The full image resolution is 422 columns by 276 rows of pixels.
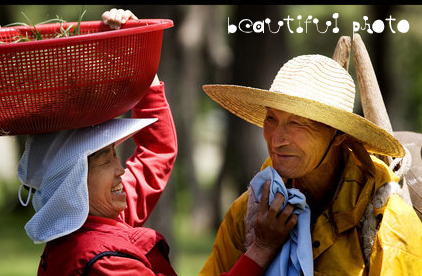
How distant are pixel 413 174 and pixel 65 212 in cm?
212

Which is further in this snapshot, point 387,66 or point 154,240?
point 387,66

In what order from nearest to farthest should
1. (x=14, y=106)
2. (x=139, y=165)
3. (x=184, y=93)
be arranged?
(x=14, y=106), (x=139, y=165), (x=184, y=93)

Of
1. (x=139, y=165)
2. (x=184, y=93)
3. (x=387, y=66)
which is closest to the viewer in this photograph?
(x=139, y=165)

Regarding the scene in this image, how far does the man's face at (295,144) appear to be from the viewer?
3.36 metres

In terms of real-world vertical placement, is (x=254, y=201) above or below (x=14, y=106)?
below

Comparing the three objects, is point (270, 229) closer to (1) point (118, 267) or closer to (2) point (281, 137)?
(2) point (281, 137)

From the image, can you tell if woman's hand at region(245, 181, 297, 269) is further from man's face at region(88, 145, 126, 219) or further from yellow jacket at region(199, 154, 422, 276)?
man's face at region(88, 145, 126, 219)

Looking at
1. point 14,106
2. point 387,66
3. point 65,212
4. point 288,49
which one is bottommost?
point 387,66

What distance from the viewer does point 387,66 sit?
15430mm

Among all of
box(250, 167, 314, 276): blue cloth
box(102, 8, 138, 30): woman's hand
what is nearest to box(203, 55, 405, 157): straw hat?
box(250, 167, 314, 276): blue cloth

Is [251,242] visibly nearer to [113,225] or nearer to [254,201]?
[254,201]

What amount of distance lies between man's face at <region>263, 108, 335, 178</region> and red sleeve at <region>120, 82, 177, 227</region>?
80 cm

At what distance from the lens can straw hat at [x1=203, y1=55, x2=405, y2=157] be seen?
326 centimetres

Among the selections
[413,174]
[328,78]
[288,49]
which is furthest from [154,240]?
[288,49]
